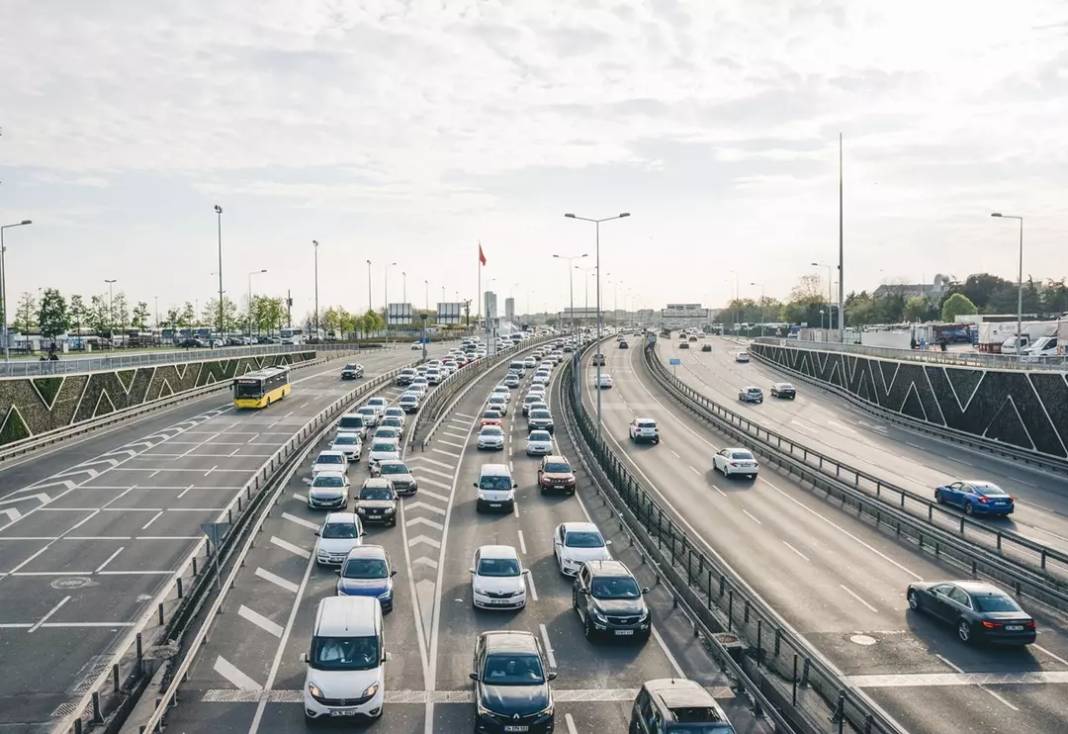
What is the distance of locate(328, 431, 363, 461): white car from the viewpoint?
150ft

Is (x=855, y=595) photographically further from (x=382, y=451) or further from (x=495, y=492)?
(x=382, y=451)

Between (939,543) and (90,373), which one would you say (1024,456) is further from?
(90,373)

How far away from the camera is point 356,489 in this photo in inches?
1551

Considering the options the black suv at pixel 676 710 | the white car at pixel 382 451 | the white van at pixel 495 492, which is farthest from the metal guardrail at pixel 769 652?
the white car at pixel 382 451

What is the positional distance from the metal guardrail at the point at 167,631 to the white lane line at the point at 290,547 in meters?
0.85

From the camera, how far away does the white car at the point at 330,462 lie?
40.6 m

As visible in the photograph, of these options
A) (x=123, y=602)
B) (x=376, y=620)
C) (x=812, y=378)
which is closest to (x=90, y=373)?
Result: (x=123, y=602)

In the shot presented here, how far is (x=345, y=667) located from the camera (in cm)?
1706

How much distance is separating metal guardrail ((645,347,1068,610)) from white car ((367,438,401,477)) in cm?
2029

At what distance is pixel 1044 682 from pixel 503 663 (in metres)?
12.0

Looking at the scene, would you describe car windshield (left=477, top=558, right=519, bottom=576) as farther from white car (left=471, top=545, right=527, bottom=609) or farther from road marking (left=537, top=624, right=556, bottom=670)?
road marking (left=537, top=624, right=556, bottom=670)

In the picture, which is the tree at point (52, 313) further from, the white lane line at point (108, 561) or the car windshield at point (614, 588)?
the car windshield at point (614, 588)

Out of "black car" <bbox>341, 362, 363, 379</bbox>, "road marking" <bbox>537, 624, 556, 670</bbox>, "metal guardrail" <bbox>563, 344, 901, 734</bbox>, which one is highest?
"black car" <bbox>341, 362, 363, 379</bbox>

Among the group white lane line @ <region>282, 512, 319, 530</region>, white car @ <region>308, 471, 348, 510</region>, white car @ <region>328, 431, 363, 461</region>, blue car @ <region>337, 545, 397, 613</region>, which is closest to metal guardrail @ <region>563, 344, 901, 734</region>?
blue car @ <region>337, 545, 397, 613</region>
